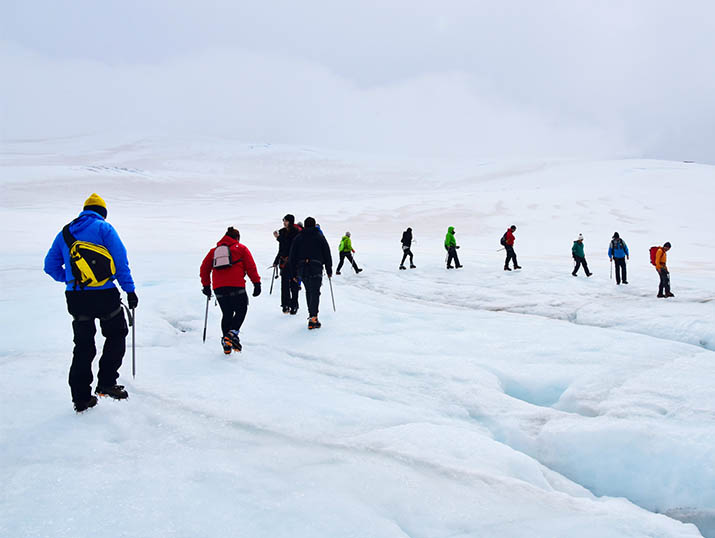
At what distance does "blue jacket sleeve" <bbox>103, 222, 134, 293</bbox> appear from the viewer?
3802 mm

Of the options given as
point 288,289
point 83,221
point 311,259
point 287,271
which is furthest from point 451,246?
point 83,221

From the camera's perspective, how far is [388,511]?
9.38 feet

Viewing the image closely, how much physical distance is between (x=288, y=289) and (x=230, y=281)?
268 centimetres

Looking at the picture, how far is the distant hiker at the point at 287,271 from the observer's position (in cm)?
805

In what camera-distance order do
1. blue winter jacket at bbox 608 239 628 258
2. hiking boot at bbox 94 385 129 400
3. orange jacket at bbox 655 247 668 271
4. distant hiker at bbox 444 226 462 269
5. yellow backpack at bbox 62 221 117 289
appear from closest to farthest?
yellow backpack at bbox 62 221 117 289
hiking boot at bbox 94 385 129 400
orange jacket at bbox 655 247 668 271
blue winter jacket at bbox 608 239 628 258
distant hiker at bbox 444 226 462 269

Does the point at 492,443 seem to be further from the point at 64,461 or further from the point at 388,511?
the point at 64,461

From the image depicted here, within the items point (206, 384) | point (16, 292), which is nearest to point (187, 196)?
point (16, 292)

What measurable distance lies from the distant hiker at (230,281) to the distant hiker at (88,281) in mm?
1842

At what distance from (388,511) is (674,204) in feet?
147

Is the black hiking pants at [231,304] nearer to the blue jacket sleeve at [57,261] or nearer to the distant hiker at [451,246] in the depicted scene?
the blue jacket sleeve at [57,261]

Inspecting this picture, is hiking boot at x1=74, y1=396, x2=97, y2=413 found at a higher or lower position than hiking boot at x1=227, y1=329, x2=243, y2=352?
lower

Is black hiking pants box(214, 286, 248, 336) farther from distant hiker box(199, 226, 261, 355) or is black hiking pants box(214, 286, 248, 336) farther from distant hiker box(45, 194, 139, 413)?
distant hiker box(45, 194, 139, 413)

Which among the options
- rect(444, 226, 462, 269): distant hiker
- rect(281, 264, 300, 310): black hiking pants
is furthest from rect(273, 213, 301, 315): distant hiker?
rect(444, 226, 462, 269): distant hiker

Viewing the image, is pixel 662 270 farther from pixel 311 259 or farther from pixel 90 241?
pixel 90 241
